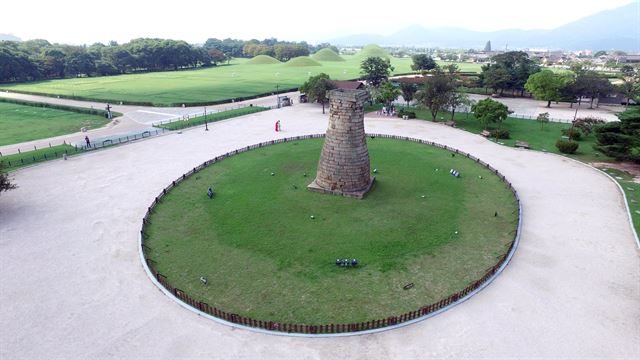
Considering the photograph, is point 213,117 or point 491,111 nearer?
point 491,111

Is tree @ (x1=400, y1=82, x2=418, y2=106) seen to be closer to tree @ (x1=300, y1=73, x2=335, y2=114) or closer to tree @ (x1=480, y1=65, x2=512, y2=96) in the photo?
tree @ (x1=300, y1=73, x2=335, y2=114)

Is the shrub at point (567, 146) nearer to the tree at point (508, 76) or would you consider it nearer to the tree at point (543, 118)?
the tree at point (543, 118)

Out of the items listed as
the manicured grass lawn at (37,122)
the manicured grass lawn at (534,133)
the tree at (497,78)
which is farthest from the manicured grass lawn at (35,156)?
the tree at (497,78)

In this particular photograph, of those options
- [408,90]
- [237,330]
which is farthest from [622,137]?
[237,330]

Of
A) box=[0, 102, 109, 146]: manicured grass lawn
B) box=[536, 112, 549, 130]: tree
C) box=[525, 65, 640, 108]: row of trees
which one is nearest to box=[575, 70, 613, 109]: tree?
box=[525, 65, 640, 108]: row of trees

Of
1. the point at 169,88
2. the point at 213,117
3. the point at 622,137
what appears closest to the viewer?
the point at 622,137

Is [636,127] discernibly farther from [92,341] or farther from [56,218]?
[56,218]

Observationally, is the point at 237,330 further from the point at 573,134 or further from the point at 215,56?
the point at 215,56

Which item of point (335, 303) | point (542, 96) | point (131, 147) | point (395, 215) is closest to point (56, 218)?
point (131, 147)
